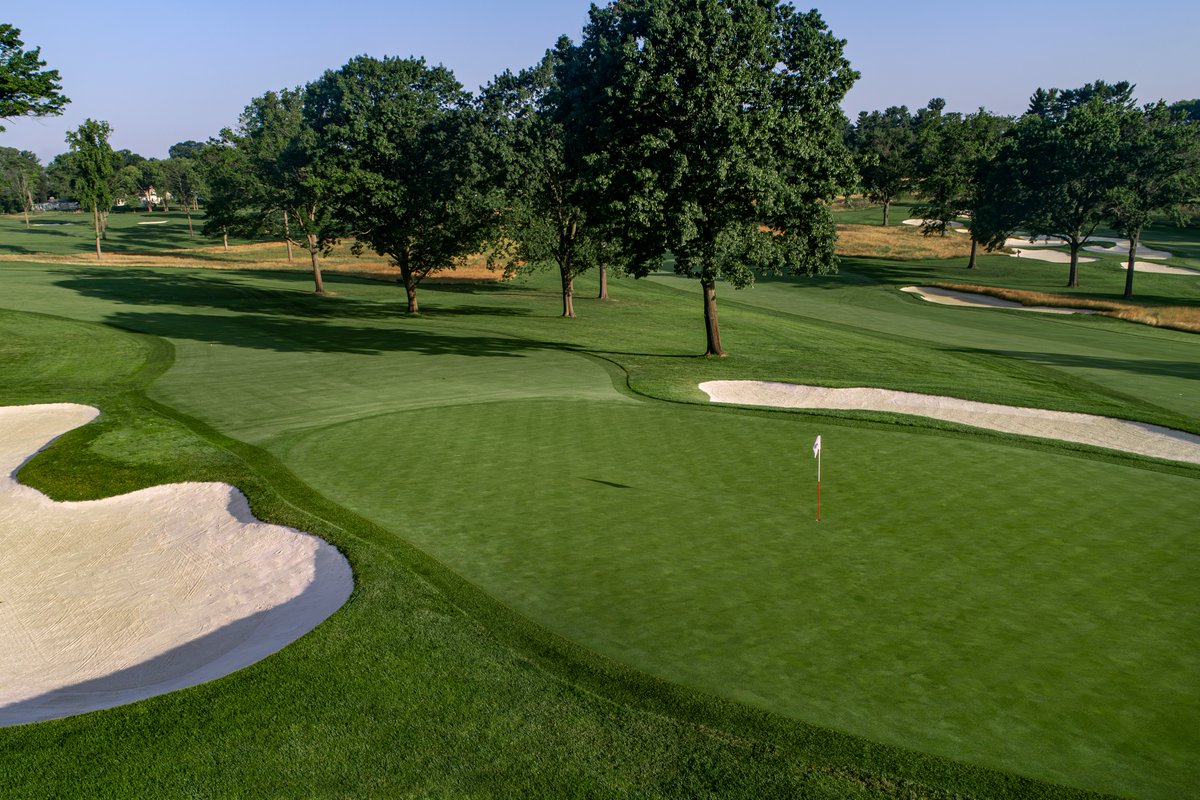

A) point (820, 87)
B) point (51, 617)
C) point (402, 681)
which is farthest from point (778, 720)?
point (820, 87)

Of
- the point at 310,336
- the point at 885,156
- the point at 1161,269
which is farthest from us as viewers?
the point at 885,156

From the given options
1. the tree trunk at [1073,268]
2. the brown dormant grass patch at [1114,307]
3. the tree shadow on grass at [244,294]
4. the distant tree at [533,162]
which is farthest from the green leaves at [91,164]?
the tree trunk at [1073,268]

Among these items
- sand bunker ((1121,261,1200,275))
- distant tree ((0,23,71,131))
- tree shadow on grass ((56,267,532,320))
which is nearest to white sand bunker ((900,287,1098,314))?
sand bunker ((1121,261,1200,275))

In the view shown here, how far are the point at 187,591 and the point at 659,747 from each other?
8.57 m

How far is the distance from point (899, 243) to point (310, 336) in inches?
2723

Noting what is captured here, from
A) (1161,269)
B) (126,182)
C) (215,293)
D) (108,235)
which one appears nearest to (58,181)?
(126,182)

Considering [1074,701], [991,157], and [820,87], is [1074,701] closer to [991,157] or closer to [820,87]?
[820,87]

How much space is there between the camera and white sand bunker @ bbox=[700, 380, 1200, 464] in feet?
67.4

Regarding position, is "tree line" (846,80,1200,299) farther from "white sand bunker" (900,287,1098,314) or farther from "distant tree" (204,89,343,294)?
"distant tree" (204,89,343,294)

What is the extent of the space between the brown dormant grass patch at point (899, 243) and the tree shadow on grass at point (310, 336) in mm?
52288

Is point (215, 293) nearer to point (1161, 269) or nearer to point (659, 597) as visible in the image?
point (659, 597)

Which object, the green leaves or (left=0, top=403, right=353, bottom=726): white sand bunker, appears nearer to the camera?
(left=0, top=403, right=353, bottom=726): white sand bunker

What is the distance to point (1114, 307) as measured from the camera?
5184 centimetres

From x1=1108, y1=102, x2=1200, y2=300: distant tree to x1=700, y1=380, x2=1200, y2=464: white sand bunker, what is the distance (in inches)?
1703
